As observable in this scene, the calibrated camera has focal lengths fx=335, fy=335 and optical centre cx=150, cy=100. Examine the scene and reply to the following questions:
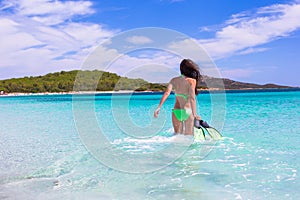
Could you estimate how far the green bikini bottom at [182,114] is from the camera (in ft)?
29.1

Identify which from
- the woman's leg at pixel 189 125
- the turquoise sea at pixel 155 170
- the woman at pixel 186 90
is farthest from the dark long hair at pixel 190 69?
the turquoise sea at pixel 155 170

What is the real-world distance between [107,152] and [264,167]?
3984 millimetres

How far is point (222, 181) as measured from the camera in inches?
233

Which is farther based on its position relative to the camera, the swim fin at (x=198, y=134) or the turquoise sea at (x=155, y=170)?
the swim fin at (x=198, y=134)

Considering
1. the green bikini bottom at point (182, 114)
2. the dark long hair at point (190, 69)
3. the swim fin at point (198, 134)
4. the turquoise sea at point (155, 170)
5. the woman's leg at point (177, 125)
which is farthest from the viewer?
the swim fin at point (198, 134)

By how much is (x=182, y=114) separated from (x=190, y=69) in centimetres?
122

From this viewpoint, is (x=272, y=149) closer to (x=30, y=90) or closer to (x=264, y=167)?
(x=264, y=167)

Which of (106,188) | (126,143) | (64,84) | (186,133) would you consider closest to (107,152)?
(126,143)

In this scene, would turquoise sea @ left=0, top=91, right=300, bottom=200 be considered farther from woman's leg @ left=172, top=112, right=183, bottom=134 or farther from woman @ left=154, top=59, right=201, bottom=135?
woman @ left=154, top=59, right=201, bottom=135

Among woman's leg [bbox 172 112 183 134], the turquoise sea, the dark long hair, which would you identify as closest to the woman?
the dark long hair

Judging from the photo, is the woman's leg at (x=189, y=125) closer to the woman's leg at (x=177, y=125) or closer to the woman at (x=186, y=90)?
Result: the woman at (x=186, y=90)

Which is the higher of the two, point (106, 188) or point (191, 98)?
point (191, 98)

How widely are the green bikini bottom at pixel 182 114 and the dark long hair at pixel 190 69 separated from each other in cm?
88

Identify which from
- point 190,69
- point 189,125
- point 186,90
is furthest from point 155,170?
point 190,69
